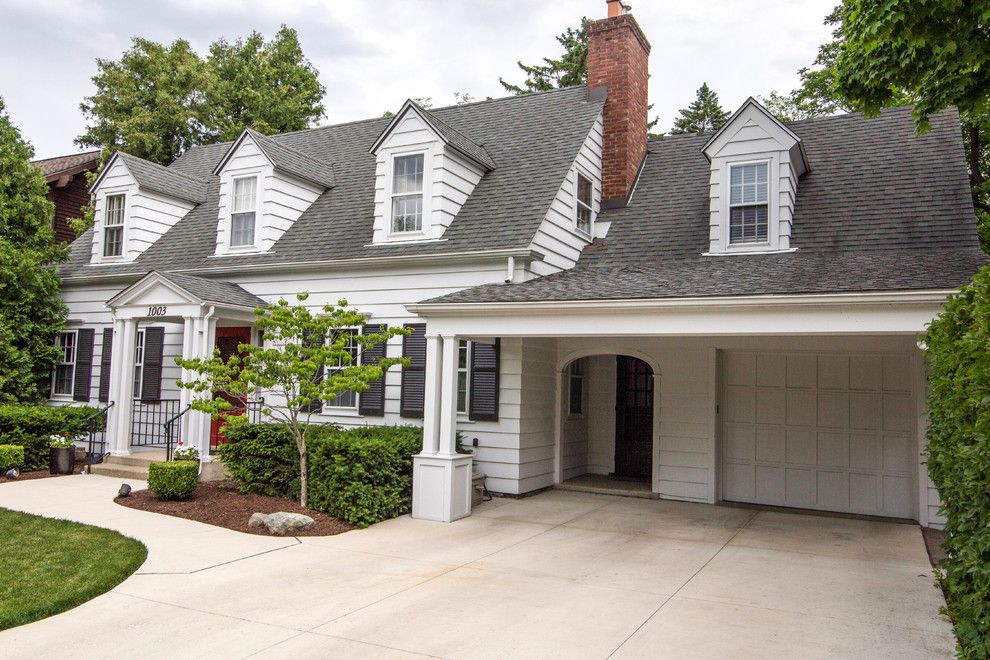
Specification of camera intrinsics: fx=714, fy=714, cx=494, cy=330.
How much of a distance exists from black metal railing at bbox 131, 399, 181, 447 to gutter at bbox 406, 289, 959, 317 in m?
7.09

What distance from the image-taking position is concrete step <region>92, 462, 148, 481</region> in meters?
11.9

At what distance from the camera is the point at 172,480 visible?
9.77m

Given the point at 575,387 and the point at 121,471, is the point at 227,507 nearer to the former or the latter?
the point at 121,471

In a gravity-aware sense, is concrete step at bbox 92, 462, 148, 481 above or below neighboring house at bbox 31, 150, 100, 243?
below

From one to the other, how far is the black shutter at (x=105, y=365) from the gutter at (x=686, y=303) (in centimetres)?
834

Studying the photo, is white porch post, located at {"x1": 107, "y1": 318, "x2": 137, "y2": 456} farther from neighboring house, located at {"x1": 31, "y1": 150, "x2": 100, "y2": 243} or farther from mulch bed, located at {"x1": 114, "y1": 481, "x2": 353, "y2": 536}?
neighboring house, located at {"x1": 31, "y1": 150, "x2": 100, "y2": 243}

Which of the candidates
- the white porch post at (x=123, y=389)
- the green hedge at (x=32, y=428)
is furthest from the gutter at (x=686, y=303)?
the green hedge at (x=32, y=428)

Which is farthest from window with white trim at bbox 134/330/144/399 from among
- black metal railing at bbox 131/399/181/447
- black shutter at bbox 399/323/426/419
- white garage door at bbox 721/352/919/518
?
white garage door at bbox 721/352/919/518

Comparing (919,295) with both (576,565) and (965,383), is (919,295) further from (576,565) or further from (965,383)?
(576,565)

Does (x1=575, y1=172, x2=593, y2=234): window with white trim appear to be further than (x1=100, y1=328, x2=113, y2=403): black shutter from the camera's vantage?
No

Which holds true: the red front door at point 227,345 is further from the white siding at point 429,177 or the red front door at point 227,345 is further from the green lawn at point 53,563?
the green lawn at point 53,563

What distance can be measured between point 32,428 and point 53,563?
6.89 meters

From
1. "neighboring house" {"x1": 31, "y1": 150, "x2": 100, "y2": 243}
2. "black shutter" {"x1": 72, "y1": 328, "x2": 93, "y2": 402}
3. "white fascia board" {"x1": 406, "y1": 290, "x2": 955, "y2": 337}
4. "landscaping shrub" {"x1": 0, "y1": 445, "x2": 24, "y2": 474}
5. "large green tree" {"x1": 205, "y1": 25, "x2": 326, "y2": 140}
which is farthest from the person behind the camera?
"large green tree" {"x1": 205, "y1": 25, "x2": 326, "y2": 140}

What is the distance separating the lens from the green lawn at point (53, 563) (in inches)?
226
